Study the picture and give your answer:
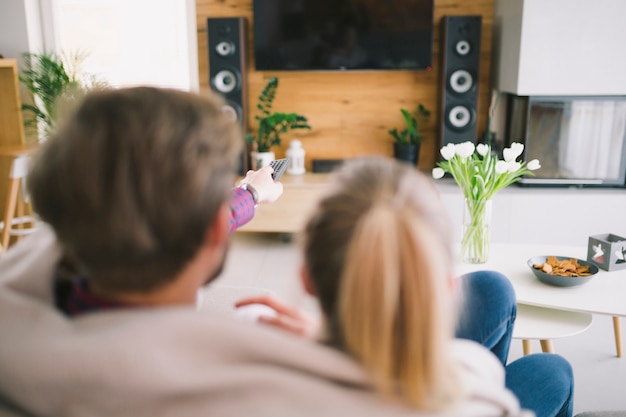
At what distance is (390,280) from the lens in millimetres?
570

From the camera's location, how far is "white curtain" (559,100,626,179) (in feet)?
10.9

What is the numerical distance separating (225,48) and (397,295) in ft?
10.6

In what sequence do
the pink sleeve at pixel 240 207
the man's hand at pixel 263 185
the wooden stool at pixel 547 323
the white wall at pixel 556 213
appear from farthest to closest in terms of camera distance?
the white wall at pixel 556 213 → the wooden stool at pixel 547 323 → the man's hand at pixel 263 185 → the pink sleeve at pixel 240 207

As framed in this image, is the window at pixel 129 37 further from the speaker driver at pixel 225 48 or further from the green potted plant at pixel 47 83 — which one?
the speaker driver at pixel 225 48

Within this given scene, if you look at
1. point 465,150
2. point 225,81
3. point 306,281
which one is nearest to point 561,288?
point 465,150

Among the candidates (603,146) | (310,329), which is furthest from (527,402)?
(603,146)

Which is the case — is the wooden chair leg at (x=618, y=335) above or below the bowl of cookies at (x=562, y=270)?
below

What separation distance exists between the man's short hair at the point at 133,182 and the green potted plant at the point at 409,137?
310 cm

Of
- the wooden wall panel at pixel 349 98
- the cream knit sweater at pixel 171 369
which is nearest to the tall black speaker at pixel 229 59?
the wooden wall panel at pixel 349 98

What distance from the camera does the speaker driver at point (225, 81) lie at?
3613mm

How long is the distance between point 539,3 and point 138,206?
3149mm

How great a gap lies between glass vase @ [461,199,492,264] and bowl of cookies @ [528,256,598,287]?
169 millimetres

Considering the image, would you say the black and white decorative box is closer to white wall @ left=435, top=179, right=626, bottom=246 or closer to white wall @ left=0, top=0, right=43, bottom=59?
white wall @ left=435, top=179, right=626, bottom=246

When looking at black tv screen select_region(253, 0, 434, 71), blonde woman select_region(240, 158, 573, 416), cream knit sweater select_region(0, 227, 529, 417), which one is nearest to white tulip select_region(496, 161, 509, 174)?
blonde woman select_region(240, 158, 573, 416)
